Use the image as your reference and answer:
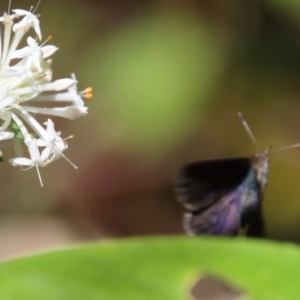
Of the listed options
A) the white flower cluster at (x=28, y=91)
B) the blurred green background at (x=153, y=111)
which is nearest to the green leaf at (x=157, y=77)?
the blurred green background at (x=153, y=111)

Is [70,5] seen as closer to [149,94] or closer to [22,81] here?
[149,94]

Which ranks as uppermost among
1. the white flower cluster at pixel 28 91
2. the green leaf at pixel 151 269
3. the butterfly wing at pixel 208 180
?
the white flower cluster at pixel 28 91

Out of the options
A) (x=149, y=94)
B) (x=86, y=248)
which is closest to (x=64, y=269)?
(x=86, y=248)

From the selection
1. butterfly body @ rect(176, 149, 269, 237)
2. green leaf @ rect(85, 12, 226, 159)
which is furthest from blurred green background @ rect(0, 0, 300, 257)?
butterfly body @ rect(176, 149, 269, 237)

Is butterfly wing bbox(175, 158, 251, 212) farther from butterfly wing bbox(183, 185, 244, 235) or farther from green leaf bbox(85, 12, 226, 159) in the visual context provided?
green leaf bbox(85, 12, 226, 159)

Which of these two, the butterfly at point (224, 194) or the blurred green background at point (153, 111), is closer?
the butterfly at point (224, 194)

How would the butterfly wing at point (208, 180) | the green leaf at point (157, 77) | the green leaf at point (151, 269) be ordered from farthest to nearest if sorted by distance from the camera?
the green leaf at point (157, 77), the butterfly wing at point (208, 180), the green leaf at point (151, 269)

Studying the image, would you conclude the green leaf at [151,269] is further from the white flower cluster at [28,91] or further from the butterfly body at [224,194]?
the butterfly body at [224,194]
